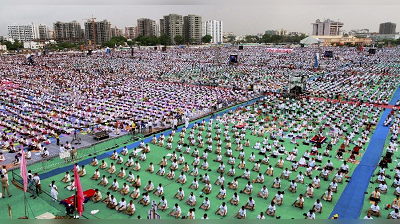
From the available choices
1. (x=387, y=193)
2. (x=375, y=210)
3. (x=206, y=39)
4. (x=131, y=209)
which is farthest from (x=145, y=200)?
(x=206, y=39)

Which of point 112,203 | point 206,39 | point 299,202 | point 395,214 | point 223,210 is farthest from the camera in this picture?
point 206,39

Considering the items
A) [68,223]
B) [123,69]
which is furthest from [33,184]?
[123,69]

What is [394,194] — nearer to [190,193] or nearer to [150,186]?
[190,193]

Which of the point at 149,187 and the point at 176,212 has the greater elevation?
the point at 149,187

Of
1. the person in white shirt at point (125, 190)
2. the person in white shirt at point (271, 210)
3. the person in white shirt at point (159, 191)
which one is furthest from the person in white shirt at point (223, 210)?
the person in white shirt at point (125, 190)

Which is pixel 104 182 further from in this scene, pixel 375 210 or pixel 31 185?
pixel 375 210

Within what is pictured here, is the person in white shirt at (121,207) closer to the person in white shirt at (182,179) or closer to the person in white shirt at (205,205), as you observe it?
the person in white shirt at (205,205)
